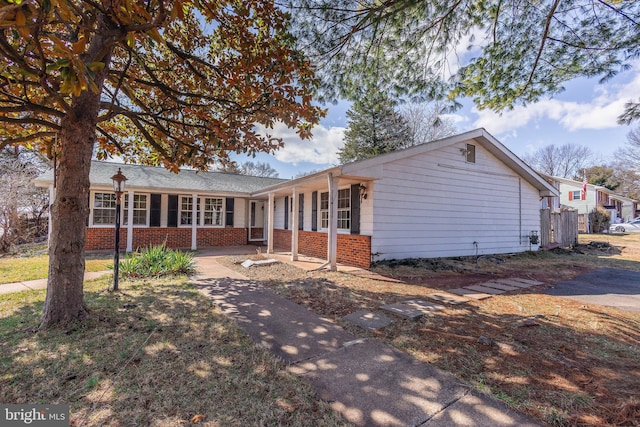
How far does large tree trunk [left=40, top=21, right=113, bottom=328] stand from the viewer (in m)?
3.71

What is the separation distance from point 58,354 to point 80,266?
1.24 metres

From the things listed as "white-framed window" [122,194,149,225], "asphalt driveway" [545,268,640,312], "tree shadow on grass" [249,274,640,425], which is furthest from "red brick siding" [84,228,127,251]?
"asphalt driveway" [545,268,640,312]

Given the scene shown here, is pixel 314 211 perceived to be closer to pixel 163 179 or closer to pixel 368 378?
pixel 163 179

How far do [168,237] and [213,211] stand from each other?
2.39 metres

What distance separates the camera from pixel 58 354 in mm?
3031

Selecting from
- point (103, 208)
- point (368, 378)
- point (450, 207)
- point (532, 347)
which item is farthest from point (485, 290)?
point (103, 208)

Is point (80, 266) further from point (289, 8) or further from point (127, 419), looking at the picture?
point (289, 8)

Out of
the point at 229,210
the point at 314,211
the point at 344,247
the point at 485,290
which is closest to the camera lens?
the point at 485,290

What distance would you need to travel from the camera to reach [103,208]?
11.8m

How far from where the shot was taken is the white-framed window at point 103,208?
1169 centimetres

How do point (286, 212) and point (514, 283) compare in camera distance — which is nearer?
point (514, 283)

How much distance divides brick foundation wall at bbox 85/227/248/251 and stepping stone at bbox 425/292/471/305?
1037 centimetres

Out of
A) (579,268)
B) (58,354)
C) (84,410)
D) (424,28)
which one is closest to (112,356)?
(58,354)

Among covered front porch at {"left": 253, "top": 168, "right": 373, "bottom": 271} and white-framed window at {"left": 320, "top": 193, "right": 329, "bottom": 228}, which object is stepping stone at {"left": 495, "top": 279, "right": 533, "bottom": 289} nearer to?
covered front porch at {"left": 253, "top": 168, "right": 373, "bottom": 271}
